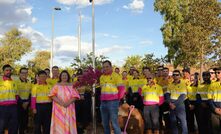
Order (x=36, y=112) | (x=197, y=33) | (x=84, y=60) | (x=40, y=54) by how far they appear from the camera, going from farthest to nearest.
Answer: (x=40, y=54) → (x=197, y=33) → (x=84, y=60) → (x=36, y=112)

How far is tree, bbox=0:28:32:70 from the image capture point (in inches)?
2034

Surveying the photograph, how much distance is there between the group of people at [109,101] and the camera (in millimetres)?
9164

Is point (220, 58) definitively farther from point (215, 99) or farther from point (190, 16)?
point (215, 99)

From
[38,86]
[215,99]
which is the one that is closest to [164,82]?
[215,99]

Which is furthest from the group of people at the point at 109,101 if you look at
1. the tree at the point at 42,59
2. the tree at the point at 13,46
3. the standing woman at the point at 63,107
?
the tree at the point at 42,59

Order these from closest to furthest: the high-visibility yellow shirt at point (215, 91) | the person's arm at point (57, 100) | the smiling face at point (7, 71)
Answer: the high-visibility yellow shirt at point (215, 91)
the person's arm at point (57, 100)
the smiling face at point (7, 71)

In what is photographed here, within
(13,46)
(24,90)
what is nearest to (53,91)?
(24,90)

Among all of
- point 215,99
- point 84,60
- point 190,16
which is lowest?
point 215,99

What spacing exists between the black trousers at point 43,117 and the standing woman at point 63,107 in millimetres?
525

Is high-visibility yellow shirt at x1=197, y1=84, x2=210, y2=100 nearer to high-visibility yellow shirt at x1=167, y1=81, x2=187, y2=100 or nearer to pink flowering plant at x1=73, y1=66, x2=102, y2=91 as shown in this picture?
high-visibility yellow shirt at x1=167, y1=81, x2=187, y2=100

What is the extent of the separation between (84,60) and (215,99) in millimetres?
6996

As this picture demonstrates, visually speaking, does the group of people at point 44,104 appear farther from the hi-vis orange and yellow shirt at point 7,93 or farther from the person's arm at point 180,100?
the person's arm at point 180,100

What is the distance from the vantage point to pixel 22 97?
10.6 m

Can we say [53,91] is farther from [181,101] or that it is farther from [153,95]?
[181,101]
